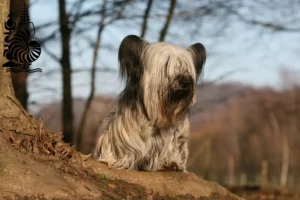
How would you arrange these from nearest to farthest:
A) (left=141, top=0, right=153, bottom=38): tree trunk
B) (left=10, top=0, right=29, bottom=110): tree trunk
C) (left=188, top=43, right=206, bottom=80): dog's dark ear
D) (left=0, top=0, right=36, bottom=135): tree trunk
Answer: (left=0, top=0, right=36, bottom=135): tree trunk → (left=188, top=43, right=206, bottom=80): dog's dark ear → (left=10, top=0, right=29, bottom=110): tree trunk → (left=141, top=0, right=153, bottom=38): tree trunk

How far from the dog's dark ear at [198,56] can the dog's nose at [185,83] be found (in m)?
0.53

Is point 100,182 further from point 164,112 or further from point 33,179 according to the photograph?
point 164,112

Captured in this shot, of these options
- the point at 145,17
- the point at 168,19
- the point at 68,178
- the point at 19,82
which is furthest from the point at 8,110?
the point at 168,19

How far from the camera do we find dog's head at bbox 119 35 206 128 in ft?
20.0

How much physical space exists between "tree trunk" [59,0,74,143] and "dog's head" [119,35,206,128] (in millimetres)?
6462

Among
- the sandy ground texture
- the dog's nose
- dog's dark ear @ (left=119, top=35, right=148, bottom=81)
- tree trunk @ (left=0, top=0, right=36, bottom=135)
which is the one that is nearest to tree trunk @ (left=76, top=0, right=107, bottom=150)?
dog's dark ear @ (left=119, top=35, right=148, bottom=81)

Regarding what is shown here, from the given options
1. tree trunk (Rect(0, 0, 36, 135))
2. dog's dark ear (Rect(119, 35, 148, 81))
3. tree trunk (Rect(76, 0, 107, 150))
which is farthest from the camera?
tree trunk (Rect(76, 0, 107, 150))

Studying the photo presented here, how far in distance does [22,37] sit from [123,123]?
1626mm

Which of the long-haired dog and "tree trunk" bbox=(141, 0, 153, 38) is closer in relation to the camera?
the long-haired dog

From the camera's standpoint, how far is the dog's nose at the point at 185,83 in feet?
19.6

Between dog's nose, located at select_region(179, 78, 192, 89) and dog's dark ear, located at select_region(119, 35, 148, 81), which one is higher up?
dog's dark ear, located at select_region(119, 35, 148, 81)

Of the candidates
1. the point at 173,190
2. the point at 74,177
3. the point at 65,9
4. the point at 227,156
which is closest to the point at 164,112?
the point at 173,190

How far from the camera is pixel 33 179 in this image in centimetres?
460

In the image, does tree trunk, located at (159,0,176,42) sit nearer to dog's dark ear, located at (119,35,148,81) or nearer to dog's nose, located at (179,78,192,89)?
dog's dark ear, located at (119,35,148,81)
